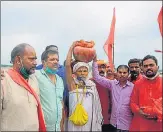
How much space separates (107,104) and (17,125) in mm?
2781

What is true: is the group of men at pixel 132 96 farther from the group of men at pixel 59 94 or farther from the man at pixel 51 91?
the man at pixel 51 91

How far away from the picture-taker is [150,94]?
197 inches

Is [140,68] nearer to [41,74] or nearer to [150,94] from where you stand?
[150,94]

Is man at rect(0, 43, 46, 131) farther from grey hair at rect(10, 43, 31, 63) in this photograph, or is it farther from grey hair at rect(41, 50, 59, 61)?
grey hair at rect(41, 50, 59, 61)

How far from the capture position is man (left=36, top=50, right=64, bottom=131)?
4344 mm

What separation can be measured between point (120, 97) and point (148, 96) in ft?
1.76

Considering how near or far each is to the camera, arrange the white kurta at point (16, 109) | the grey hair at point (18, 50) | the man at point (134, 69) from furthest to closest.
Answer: the man at point (134, 69) < the grey hair at point (18, 50) < the white kurta at point (16, 109)

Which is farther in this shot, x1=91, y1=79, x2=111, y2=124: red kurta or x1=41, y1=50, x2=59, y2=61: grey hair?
x1=91, y1=79, x2=111, y2=124: red kurta

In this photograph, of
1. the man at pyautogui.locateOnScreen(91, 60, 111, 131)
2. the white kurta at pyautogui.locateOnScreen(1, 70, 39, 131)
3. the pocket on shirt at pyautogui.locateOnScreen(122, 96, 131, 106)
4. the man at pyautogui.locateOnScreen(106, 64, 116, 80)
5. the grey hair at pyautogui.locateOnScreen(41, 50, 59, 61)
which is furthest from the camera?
the man at pyautogui.locateOnScreen(106, 64, 116, 80)

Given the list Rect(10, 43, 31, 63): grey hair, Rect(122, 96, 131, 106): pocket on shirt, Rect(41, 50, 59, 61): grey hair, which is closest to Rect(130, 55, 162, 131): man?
Rect(122, 96, 131, 106): pocket on shirt

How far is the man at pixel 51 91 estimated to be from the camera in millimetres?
4344

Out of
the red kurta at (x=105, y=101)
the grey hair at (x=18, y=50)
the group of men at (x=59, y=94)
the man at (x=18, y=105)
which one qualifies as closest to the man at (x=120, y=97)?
the group of men at (x=59, y=94)

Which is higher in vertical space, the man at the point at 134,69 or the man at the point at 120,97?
the man at the point at 134,69

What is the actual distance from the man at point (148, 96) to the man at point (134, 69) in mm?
455
